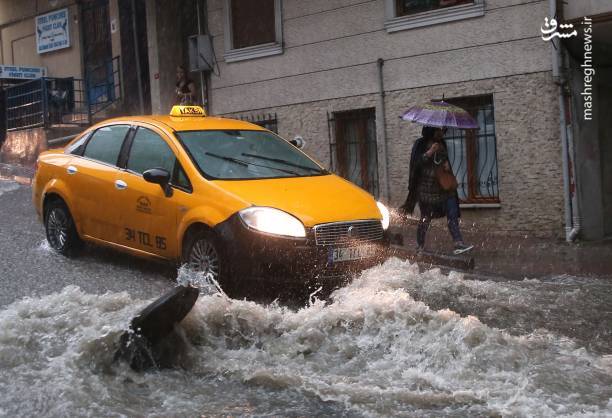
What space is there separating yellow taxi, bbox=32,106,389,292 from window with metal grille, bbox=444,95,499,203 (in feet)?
15.9

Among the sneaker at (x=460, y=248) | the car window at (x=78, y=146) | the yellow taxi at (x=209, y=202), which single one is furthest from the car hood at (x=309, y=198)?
the sneaker at (x=460, y=248)

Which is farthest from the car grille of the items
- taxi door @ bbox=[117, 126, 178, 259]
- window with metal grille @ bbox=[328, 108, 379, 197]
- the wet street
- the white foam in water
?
the white foam in water

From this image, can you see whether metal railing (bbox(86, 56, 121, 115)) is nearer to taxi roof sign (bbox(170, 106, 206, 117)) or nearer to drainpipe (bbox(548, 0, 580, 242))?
taxi roof sign (bbox(170, 106, 206, 117))

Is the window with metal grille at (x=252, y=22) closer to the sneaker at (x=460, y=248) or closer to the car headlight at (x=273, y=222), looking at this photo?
the sneaker at (x=460, y=248)

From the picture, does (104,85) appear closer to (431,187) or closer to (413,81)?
(413,81)

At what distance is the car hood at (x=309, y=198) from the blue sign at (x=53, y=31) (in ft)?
50.9

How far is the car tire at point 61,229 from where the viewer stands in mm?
9094

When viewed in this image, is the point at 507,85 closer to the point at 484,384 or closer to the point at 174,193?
Answer: the point at 174,193

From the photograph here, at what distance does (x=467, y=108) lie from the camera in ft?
43.1

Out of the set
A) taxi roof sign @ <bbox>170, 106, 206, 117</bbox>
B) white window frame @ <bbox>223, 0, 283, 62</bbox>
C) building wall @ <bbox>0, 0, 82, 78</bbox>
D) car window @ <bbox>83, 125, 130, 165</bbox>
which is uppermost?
building wall @ <bbox>0, 0, 82, 78</bbox>

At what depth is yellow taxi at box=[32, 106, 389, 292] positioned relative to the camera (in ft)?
23.5

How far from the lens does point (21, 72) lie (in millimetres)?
20984

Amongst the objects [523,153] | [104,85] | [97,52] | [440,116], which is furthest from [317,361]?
[97,52]

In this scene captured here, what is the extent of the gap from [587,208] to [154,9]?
1078 centimetres
